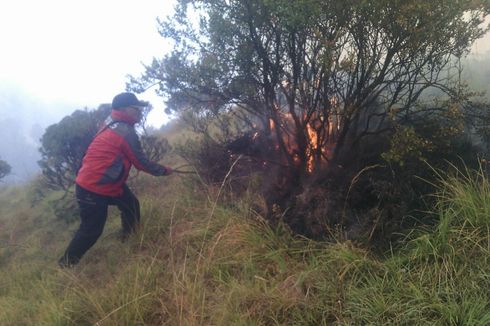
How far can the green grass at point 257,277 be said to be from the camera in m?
2.98

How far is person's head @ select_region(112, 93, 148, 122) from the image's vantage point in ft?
16.6

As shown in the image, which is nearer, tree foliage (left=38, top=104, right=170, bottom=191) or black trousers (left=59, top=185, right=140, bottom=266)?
black trousers (left=59, top=185, right=140, bottom=266)

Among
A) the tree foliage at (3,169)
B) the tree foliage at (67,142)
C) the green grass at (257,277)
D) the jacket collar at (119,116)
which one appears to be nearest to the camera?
the green grass at (257,277)

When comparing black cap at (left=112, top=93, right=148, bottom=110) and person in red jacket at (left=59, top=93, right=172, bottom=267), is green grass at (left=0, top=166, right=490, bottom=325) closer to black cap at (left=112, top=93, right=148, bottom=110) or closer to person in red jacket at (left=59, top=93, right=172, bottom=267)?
person in red jacket at (left=59, top=93, right=172, bottom=267)

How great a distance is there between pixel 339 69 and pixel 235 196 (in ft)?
6.46

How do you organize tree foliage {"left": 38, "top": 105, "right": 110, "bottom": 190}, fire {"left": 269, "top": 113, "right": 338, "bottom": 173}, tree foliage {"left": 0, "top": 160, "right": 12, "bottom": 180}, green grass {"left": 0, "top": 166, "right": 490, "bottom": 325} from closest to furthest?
green grass {"left": 0, "top": 166, "right": 490, "bottom": 325} < fire {"left": 269, "top": 113, "right": 338, "bottom": 173} < tree foliage {"left": 38, "top": 105, "right": 110, "bottom": 190} < tree foliage {"left": 0, "top": 160, "right": 12, "bottom": 180}

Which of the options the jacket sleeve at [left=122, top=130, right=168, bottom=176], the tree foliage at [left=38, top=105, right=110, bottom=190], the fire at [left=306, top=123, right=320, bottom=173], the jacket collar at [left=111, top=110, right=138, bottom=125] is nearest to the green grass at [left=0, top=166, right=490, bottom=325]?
the jacket sleeve at [left=122, top=130, right=168, bottom=176]

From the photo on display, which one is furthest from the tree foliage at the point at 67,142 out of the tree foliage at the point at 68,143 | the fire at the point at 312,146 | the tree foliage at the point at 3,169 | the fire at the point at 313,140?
the tree foliage at the point at 3,169

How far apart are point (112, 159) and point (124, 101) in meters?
0.71

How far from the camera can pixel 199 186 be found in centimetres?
590

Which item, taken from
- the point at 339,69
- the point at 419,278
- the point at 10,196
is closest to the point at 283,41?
the point at 339,69

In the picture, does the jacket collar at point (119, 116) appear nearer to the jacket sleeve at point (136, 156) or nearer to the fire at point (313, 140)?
the jacket sleeve at point (136, 156)

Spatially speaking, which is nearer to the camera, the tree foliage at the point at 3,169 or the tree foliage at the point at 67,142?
the tree foliage at the point at 67,142

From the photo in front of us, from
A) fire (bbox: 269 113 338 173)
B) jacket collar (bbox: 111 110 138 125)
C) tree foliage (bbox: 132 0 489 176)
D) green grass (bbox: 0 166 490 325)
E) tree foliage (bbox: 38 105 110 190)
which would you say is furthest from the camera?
tree foliage (bbox: 38 105 110 190)
